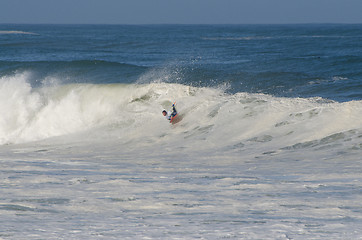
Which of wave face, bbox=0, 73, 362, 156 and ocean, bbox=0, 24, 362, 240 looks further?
wave face, bbox=0, 73, 362, 156

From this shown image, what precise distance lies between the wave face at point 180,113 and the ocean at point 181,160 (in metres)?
0.05

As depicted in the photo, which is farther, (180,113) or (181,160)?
(180,113)

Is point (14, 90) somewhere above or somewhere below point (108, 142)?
above

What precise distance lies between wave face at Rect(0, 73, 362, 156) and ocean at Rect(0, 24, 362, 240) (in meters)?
0.05

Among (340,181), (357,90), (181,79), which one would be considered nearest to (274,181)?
(340,181)

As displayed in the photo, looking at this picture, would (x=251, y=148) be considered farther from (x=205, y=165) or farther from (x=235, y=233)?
(x=235, y=233)

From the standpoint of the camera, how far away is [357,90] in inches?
717

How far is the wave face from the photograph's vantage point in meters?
10.6

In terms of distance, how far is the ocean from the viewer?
15.5ft

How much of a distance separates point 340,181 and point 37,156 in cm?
626

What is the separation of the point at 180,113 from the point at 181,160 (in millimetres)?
5020

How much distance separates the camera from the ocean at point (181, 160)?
4727 mm

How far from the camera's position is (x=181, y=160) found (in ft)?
30.5

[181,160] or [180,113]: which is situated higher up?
[180,113]
